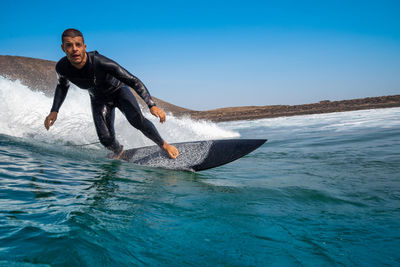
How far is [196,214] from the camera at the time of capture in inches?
84.4

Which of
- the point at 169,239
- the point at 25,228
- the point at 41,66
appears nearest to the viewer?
the point at 25,228

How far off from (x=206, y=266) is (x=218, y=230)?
0.44 metres

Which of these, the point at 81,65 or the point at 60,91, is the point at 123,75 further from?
the point at 60,91

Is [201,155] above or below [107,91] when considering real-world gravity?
below

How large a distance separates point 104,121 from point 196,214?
3.22 meters

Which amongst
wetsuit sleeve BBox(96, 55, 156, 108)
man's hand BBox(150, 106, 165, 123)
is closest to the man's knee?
wetsuit sleeve BBox(96, 55, 156, 108)

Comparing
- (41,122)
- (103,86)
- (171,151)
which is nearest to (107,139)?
(103,86)

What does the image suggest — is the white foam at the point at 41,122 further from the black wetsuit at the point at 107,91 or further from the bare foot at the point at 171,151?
the bare foot at the point at 171,151

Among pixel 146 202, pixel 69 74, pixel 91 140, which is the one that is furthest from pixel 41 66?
pixel 146 202

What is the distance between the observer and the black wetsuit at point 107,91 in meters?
4.02

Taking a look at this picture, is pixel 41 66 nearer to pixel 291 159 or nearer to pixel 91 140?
pixel 91 140

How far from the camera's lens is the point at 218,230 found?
A: 1.86 m

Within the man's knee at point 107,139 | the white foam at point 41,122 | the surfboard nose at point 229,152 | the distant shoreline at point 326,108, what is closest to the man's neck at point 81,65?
the man's knee at point 107,139

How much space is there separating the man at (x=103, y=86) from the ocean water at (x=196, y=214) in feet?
2.33
